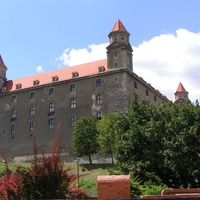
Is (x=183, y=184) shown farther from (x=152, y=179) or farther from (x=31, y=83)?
(x=31, y=83)

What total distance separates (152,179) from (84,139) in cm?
2595

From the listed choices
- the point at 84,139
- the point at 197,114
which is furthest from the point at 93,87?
the point at 197,114

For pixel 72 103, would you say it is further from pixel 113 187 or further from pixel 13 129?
pixel 113 187

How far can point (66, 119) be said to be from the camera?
2370 inches

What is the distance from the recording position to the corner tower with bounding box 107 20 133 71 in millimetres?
57531

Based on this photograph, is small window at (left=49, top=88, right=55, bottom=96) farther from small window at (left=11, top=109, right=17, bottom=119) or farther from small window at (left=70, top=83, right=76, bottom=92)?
small window at (left=11, top=109, right=17, bottom=119)

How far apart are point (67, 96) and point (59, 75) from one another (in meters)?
5.69

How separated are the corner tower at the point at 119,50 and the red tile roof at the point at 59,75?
232 cm

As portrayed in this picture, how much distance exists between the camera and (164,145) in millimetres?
28062

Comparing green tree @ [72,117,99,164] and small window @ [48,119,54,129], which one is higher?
small window @ [48,119,54,129]

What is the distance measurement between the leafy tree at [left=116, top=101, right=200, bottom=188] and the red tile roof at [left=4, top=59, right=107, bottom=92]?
29901mm

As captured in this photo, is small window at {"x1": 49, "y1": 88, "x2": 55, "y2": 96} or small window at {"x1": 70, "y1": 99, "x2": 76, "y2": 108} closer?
small window at {"x1": 70, "y1": 99, "x2": 76, "y2": 108}

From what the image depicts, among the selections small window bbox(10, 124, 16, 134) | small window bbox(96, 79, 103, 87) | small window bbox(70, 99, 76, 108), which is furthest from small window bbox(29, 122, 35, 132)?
small window bbox(96, 79, 103, 87)

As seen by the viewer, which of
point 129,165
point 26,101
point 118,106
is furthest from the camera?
point 26,101
